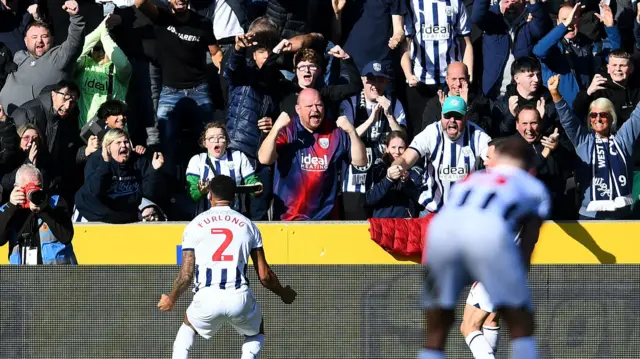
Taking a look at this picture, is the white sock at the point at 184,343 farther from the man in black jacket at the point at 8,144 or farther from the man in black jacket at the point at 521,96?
the man in black jacket at the point at 521,96

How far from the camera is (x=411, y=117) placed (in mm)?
13617

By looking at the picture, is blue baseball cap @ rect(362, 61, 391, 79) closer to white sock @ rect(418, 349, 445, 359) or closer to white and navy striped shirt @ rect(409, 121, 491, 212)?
white and navy striped shirt @ rect(409, 121, 491, 212)

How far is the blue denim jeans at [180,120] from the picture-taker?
13414 mm

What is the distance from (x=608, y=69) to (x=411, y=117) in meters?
2.15

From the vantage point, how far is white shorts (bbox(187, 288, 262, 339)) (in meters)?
10.1

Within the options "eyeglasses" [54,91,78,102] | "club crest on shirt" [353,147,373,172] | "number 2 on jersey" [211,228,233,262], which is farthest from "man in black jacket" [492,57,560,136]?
"eyeglasses" [54,91,78,102]

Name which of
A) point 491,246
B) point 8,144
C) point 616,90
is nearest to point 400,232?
point 616,90

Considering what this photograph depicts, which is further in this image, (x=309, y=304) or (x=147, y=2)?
(x=147, y=2)

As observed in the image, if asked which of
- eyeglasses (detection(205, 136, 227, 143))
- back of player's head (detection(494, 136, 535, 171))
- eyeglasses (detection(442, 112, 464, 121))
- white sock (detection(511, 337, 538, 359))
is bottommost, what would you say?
white sock (detection(511, 337, 538, 359))

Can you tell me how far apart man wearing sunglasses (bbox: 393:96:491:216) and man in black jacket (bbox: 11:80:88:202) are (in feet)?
11.3

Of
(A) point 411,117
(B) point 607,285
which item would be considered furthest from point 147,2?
(B) point 607,285

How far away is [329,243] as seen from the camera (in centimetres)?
1226

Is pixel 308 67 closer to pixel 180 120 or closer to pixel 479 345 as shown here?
pixel 180 120

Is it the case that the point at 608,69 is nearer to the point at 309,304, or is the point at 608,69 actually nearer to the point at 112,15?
the point at 309,304
